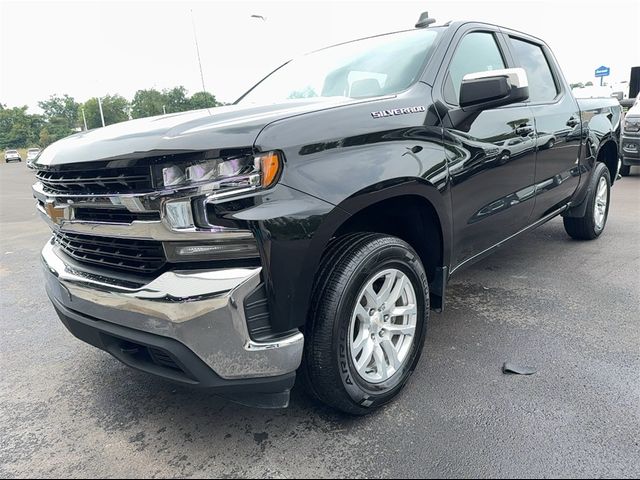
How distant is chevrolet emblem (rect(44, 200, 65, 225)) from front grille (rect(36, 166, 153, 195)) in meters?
0.07

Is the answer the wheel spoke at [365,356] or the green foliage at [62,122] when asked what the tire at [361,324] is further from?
the green foliage at [62,122]

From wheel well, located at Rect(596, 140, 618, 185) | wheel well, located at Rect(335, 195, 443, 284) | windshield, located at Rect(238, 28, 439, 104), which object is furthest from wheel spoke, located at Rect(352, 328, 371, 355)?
wheel well, located at Rect(596, 140, 618, 185)

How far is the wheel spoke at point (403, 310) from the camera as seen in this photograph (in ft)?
7.49

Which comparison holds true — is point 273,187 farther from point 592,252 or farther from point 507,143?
point 592,252

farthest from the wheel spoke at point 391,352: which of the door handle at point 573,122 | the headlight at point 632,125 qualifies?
the headlight at point 632,125

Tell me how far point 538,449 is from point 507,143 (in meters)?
1.85

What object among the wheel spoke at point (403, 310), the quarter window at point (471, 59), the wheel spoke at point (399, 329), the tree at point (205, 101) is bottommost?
the wheel spoke at point (399, 329)

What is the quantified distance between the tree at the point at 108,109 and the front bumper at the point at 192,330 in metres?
85.2

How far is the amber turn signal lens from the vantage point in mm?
1740

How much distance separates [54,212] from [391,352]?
1.72m

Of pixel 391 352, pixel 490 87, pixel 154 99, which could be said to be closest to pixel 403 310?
pixel 391 352

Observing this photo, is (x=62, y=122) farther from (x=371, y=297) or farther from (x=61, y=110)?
(x=371, y=297)

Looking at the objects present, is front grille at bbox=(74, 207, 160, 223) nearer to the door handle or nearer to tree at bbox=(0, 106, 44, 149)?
the door handle

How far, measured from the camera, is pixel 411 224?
2.56 meters
